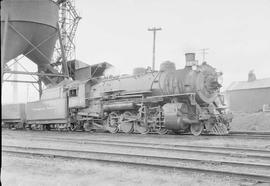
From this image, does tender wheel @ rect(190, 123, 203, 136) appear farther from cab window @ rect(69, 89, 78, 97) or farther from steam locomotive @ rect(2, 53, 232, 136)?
cab window @ rect(69, 89, 78, 97)

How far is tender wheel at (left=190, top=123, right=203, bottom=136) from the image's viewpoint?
1490cm

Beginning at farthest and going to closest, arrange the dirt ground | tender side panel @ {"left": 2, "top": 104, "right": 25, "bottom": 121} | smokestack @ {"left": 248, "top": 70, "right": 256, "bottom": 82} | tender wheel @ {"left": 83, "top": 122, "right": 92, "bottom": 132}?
smokestack @ {"left": 248, "top": 70, "right": 256, "bottom": 82}
tender side panel @ {"left": 2, "top": 104, "right": 25, "bottom": 121}
the dirt ground
tender wheel @ {"left": 83, "top": 122, "right": 92, "bottom": 132}

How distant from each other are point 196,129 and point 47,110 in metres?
10.5

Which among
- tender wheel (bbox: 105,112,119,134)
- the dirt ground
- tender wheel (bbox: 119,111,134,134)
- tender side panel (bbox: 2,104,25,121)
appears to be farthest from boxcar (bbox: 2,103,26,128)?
the dirt ground

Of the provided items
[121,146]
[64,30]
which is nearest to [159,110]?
[121,146]

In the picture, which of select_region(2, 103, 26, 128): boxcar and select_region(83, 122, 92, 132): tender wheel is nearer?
select_region(83, 122, 92, 132): tender wheel

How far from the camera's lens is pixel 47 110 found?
21.2 metres

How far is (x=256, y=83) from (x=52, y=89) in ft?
105

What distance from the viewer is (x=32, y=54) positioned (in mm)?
25594

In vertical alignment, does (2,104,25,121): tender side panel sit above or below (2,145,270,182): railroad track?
above

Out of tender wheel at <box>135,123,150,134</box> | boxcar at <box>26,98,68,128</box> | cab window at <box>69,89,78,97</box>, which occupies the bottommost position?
tender wheel at <box>135,123,150,134</box>

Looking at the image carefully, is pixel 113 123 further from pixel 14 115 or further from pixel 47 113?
pixel 14 115

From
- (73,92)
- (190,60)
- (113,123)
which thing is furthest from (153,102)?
(73,92)

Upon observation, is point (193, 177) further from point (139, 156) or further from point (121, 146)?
point (121, 146)
